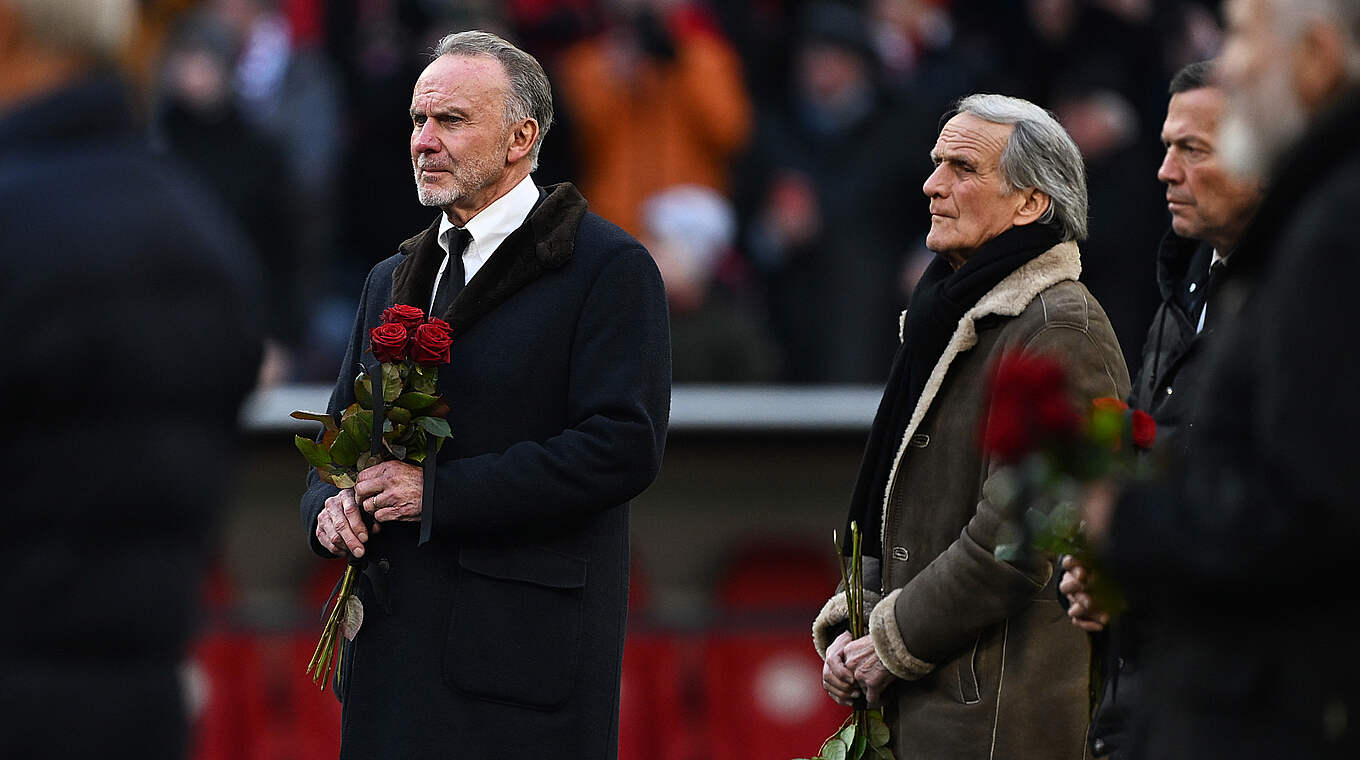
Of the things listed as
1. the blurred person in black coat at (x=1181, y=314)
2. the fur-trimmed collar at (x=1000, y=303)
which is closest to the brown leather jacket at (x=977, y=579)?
the fur-trimmed collar at (x=1000, y=303)

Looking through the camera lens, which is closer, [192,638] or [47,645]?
[47,645]

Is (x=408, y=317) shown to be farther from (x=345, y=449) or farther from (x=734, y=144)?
(x=734, y=144)

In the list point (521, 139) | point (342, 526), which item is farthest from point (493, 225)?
point (342, 526)

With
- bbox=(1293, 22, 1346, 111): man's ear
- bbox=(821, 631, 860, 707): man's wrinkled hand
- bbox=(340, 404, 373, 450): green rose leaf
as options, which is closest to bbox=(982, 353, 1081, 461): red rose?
bbox=(1293, 22, 1346, 111): man's ear

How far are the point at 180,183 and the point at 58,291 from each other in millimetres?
354

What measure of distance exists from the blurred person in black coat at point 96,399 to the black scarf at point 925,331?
86.0 inches

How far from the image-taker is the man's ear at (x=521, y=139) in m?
5.12

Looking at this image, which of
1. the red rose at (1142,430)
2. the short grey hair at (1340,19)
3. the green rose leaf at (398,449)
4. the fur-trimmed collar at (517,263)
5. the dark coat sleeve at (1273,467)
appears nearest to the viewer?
the dark coat sleeve at (1273,467)

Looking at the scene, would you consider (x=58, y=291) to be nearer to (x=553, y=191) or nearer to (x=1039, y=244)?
(x=553, y=191)

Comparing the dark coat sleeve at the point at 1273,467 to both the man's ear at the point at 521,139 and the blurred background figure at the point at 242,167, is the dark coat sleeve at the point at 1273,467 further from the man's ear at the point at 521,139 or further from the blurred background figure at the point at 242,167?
the blurred background figure at the point at 242,167

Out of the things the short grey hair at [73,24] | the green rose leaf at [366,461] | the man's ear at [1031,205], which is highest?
the short grey hair at [73,24]

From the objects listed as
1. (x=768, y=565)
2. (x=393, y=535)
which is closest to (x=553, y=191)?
(x=393, y=535)

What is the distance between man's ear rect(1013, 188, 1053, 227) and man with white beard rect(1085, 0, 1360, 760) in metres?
1.64

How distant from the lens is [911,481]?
4965mm
